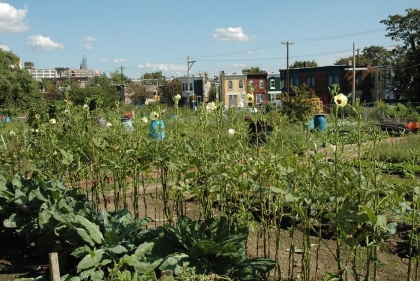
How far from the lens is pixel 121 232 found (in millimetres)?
4004

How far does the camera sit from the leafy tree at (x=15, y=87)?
39.4 m

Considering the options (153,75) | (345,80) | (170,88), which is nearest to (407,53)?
(345,80)

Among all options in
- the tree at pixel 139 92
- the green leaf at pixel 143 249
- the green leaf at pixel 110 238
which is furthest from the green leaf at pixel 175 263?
the tree at pixel 139 92

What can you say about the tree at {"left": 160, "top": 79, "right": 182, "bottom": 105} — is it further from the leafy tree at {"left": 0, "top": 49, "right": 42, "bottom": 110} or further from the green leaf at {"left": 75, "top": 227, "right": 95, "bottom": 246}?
the green leaf at {"left": 75, "top": 227, "right": 95, "bottom": 246}

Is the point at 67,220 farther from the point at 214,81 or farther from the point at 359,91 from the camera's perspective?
the point at 214,81

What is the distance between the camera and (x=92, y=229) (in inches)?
148

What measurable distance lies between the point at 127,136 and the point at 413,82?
40.6 m

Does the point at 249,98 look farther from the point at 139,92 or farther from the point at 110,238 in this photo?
the point at 139,92

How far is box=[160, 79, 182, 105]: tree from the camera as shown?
195 ft

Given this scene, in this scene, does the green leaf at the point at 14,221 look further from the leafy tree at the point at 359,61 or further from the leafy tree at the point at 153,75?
the leafy tree at the point at 153,75

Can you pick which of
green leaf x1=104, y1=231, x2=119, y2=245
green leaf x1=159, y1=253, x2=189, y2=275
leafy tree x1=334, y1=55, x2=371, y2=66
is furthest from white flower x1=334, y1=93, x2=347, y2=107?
leafy tree x1=334, y1=55, x2=371, y2=66

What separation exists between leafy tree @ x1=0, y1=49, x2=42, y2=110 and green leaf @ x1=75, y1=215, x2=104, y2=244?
37.4 m

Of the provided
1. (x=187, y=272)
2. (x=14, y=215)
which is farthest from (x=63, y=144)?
(x=187, y=272)

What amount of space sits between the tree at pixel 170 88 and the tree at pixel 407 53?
1009 inches
